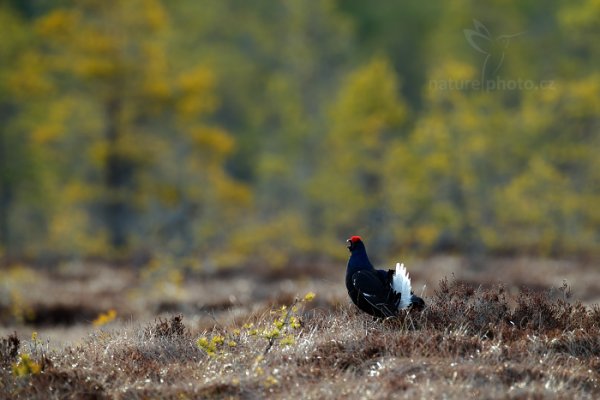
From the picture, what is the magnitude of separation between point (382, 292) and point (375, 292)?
6cm

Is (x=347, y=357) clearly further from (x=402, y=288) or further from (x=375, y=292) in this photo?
(x=402, y=288)

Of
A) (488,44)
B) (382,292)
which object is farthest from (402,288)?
(488,44)

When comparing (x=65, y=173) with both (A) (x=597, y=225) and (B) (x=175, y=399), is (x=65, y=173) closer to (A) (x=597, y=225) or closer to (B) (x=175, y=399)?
(A) (x=597, y=225)

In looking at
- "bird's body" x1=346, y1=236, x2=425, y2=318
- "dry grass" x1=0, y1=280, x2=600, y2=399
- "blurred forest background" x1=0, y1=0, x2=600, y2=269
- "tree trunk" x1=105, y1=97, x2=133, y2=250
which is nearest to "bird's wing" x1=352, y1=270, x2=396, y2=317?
"bird's body" x1=346, y1=236, x2=425, y2=318

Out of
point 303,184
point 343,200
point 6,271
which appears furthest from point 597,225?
point 6,271

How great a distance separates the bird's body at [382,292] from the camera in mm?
7266

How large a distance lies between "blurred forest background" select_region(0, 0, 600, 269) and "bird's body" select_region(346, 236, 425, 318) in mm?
14298

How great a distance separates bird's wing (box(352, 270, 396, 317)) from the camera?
7.23 meters

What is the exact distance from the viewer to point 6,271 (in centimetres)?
2147

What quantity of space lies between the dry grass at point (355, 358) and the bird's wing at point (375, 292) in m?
0.11

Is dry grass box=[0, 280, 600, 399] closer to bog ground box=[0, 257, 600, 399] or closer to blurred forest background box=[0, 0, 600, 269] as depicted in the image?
bog ground box=[0, 257, 600, 399]

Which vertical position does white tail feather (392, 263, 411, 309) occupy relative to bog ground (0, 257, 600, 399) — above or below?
above

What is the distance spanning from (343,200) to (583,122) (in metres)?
9.46

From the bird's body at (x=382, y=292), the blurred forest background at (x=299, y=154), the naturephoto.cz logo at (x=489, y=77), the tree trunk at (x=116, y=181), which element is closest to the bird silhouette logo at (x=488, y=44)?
the naturephoto.cz logo at (x=489, y=77)
